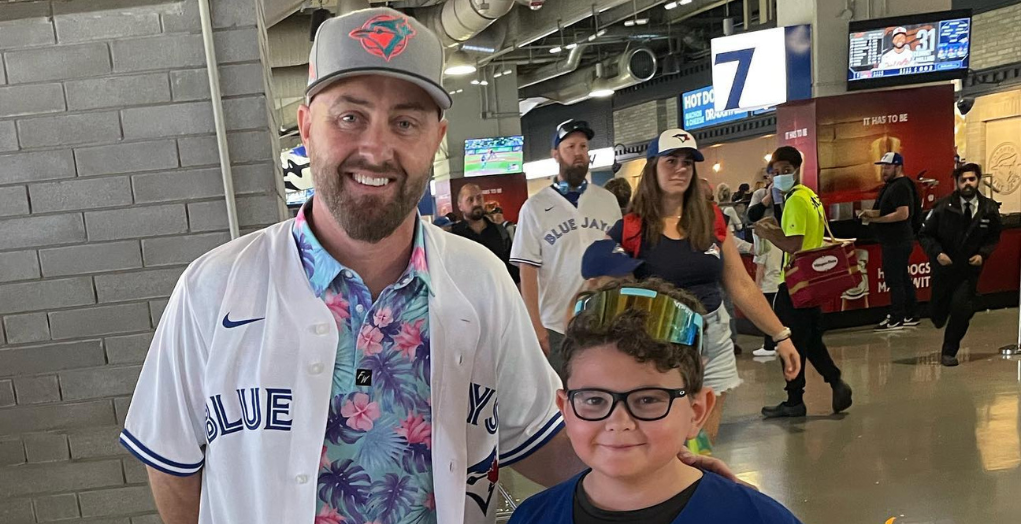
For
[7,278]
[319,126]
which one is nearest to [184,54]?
[7,278]

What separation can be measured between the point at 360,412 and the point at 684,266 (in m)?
2.15

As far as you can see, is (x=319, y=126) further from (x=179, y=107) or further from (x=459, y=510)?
(x=179, y=107)

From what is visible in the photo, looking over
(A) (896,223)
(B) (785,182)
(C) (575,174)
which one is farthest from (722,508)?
(A) (896,223)

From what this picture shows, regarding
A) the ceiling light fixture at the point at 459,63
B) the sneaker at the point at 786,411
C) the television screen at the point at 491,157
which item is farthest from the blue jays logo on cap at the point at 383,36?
the television screen at the point at 491,157

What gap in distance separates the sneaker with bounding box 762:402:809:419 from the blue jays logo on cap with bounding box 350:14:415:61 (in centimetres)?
451

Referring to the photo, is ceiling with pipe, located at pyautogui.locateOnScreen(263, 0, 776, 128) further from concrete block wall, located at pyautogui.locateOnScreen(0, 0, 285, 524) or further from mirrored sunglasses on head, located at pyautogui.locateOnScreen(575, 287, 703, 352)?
mirrored sunglasses on head, located at pyautogui.locateOnScreen(575, 287, 703, 352)

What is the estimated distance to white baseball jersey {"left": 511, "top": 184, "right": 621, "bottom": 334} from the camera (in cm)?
393

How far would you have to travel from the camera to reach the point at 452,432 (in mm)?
1316

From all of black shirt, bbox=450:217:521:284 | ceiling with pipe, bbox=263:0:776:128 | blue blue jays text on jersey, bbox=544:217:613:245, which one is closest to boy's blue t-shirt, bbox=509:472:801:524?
blue blue jays text on jersey, bbox=544:217:613:245

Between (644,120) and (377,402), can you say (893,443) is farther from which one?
(644,120)

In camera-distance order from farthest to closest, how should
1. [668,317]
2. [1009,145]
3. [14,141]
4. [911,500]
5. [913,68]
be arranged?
Result: [1009,145], [913,68], [911,500], [14,141], [668,317]

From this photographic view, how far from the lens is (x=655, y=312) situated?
49.9 inches

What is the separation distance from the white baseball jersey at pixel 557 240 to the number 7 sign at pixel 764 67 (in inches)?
206

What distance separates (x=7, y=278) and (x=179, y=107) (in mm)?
884
